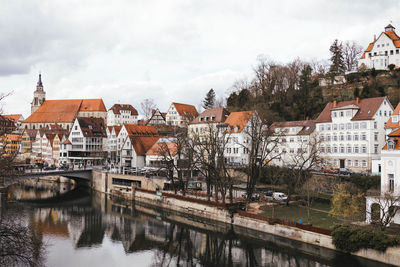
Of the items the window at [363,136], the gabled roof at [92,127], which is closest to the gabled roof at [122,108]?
the gabled roof at [92,127]


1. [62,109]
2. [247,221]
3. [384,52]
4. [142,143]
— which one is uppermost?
[384,52]

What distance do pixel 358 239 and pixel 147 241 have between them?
762 inches

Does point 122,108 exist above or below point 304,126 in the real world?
above

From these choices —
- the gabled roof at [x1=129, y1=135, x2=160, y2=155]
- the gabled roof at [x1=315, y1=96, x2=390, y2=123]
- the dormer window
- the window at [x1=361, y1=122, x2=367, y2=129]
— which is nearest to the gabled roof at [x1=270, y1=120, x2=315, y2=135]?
the gabled roof at [x1=315, y1=96, x2=390, y2=123]

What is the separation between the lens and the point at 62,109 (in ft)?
426

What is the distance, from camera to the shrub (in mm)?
26031

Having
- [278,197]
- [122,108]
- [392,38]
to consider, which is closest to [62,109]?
[122,108]

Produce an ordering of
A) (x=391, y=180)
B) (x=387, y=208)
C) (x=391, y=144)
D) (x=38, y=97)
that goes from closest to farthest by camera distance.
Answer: (x=387, y=208), (x=391, y=180), (x=391, y=144), (x=38, y=97)

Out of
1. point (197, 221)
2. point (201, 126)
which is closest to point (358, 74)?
point (201, 126)

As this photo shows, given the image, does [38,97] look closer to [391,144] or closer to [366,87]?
[366,87]

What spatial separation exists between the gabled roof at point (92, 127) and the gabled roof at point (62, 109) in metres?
32.0

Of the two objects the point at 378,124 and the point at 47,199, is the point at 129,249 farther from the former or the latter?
the point at 378,124

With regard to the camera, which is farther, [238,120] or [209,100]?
[209,100]

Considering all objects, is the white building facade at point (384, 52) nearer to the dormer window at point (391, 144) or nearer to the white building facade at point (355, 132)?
the white building facade at point (355, 132)
